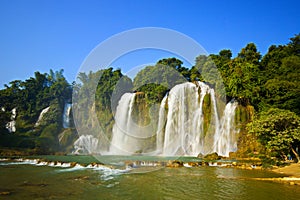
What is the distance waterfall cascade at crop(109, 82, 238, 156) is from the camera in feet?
70.1

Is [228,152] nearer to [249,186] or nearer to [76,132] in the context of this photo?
[249,186]

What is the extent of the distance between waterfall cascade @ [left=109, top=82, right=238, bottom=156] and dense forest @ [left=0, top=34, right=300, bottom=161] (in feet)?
4.32

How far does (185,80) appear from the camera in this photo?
34406mm

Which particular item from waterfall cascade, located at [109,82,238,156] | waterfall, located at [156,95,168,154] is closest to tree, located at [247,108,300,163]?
waterfall cascade, located at [109,82,238,156]

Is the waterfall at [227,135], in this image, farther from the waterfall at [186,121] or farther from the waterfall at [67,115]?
the waterfall at [67,115]

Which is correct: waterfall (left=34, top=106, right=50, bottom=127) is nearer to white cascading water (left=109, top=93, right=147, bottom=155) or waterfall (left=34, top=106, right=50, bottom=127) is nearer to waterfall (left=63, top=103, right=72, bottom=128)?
waterfall (left=63, top=103, right=72, bottom=128)

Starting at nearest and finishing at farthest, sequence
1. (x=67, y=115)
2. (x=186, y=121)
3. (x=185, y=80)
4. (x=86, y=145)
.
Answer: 1. (x=186, y=121)
2. (x=86, y=145)
3. (x=185, y=80)
4. (x=67, y=115)

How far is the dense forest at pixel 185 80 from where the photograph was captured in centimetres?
1449

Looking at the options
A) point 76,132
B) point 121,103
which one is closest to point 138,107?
point 121,103

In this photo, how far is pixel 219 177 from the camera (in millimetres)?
10766

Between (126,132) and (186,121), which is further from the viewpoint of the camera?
(126,132)

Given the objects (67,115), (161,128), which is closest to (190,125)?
(161,128)

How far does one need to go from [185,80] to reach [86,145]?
15.0m

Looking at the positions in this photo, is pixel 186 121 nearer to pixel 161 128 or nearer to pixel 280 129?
pixel 161 128
